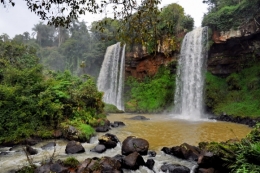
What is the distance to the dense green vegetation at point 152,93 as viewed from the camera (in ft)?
78.8

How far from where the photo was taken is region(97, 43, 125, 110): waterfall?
89.8 ft

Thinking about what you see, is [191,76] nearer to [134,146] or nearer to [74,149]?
[134,146]

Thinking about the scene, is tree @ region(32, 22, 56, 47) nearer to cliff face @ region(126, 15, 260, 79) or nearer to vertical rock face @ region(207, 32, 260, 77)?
cliff face @ region(126, 15, 260, 79)

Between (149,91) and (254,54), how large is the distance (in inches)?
447

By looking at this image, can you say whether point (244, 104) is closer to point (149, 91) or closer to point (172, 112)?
point (172, 112)

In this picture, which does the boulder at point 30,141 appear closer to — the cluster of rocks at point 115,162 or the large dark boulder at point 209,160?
the cluster of rocks at point 115,162

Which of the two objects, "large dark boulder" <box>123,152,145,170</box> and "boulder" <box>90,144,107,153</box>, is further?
"boulder" <box>90,144,107,153</box>

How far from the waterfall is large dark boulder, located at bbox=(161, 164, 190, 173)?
19.2 meters

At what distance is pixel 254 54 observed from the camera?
19.6 metres

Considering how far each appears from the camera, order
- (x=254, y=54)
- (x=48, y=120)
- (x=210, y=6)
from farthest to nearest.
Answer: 1. (x=210, y=6)
2. (x=254, y=54)
3. (x=48, y=120)

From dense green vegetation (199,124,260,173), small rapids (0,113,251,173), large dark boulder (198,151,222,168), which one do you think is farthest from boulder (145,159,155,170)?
dense green vegetation (199,124,260,173)

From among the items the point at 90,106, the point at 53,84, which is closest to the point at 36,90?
the point at 53,84

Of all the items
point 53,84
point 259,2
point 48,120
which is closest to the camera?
point 48,120

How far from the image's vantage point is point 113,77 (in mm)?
28422
